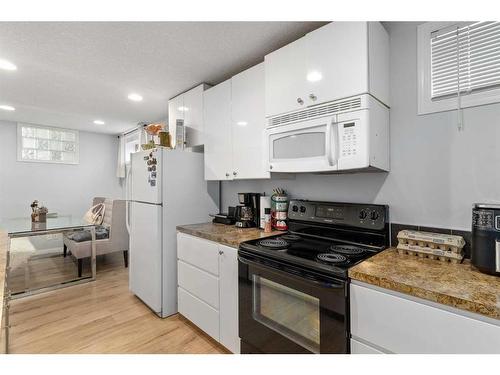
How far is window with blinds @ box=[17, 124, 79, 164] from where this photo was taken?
4633 millimetres

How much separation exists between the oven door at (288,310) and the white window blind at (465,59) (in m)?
1.19

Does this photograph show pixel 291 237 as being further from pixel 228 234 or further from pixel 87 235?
pixel 87 235

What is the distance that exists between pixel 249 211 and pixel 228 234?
381 millimetres

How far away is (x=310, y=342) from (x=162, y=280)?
154 cm

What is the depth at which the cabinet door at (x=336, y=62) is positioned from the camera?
4.38 feet

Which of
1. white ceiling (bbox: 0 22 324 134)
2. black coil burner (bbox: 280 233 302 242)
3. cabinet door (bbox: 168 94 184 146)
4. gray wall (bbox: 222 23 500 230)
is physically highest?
white ceiling (bbox: 0 22 324 134)

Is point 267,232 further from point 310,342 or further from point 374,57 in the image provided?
point 374,57

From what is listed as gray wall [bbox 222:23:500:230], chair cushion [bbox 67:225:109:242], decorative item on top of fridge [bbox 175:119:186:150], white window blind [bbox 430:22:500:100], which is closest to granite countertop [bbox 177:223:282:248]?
gray wall [bbox 222:23:500:230]

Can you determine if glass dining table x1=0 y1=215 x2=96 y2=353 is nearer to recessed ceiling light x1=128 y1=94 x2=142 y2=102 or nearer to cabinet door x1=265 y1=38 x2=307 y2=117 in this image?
recessed ceiling light x1=128 y1=94 x2=142 y2=102

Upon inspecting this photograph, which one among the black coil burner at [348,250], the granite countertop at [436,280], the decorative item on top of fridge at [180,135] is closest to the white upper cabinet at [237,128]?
the decorative item on top of fridge at [180,135]

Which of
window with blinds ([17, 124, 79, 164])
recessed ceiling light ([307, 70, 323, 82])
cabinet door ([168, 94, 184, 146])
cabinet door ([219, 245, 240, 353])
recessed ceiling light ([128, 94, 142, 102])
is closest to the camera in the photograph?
recessed ceiling light ([307, 70, 323, 82])

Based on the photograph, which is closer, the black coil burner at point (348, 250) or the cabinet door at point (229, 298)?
the black coil burner at point (348, 250)

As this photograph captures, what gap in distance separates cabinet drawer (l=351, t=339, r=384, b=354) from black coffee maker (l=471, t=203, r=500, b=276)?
569 mm

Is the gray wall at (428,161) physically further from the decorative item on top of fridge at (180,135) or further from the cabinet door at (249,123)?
the decorative item on top of fridge at (180,135)
